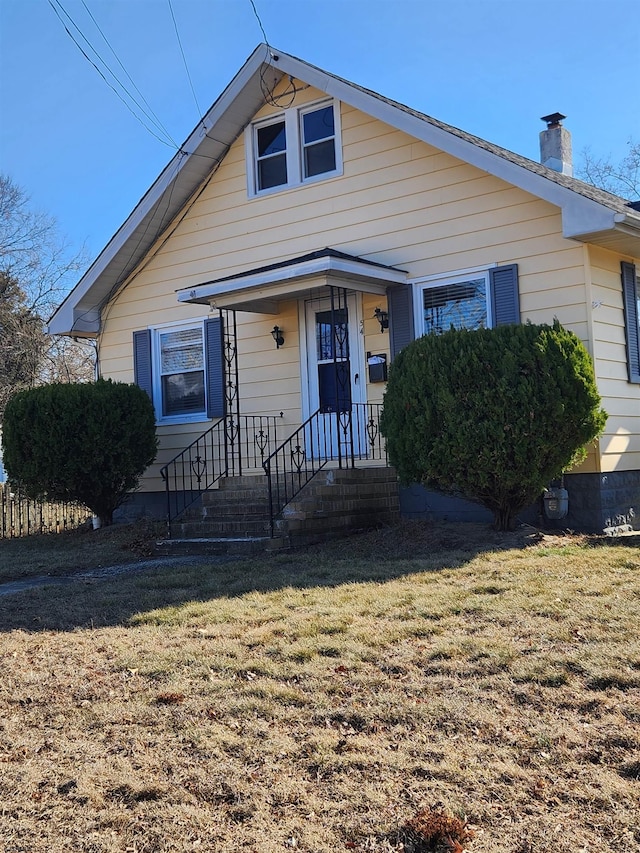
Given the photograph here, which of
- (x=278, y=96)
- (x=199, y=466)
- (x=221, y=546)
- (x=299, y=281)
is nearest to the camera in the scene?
(x=221, y=546)

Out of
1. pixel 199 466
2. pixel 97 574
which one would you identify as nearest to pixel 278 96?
pixel 199 466

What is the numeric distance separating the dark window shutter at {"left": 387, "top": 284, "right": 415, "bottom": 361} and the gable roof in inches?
72.8

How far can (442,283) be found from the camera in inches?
443

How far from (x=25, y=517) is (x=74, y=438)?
3130 mm

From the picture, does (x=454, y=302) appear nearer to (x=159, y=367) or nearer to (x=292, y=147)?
(x=292, y=147)

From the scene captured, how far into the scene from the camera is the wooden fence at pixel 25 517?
1443 centimetres

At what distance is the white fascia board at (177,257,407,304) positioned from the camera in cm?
1059

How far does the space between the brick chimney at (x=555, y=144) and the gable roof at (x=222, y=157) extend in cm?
141

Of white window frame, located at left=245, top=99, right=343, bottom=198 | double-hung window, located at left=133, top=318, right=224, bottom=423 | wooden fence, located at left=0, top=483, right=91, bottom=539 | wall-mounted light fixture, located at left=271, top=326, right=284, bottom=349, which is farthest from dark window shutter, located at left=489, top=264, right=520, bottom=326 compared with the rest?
wooden fence, located at left=0, top=483, right=91, bottom=539

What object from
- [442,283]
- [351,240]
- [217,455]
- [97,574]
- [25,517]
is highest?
[351,240]

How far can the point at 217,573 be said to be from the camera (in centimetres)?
841

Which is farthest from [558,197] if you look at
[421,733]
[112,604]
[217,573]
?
[421,733]

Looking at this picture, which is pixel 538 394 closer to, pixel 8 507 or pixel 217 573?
pixel 217 573

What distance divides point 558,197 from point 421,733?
729cm
